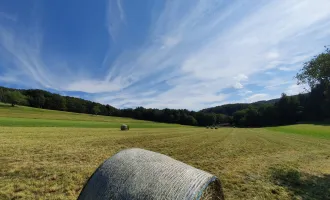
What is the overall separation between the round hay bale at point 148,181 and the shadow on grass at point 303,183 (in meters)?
4.66

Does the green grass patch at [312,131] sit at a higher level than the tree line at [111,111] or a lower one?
lower

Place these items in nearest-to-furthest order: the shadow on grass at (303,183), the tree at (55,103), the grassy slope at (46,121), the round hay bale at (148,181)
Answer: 1. the round hay bale at (148,181)
2. the shadow on grass at (303,183)
3. the grassy slope at (46,121)
4. the tree at (55,103)

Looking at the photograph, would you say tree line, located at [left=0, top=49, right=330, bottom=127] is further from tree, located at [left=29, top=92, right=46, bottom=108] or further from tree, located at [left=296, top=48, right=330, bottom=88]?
tree, located at [left=296, top=48, right=330, bottom=88]

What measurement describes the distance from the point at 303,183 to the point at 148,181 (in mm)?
7250

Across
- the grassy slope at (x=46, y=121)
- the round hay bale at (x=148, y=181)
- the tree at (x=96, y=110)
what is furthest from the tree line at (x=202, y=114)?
the round hay bale at (x=148, y=181)

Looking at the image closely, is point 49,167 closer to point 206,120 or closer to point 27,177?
point 27,177

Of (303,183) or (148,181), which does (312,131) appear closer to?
(303,183)

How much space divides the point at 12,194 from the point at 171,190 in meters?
5.07

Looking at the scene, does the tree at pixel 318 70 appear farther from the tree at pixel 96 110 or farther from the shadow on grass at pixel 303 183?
the tree at pixel 96 110

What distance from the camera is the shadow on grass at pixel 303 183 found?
688 cm

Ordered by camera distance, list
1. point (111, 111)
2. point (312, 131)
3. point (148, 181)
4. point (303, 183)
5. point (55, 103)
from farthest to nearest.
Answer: point (111, 111), point (55, 103), point (312, 131), point (303, 183), point (148, 181)

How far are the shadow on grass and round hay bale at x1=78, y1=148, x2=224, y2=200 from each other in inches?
183

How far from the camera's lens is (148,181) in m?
3.40

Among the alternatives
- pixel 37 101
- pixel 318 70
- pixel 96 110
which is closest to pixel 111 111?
pixel 96 110
